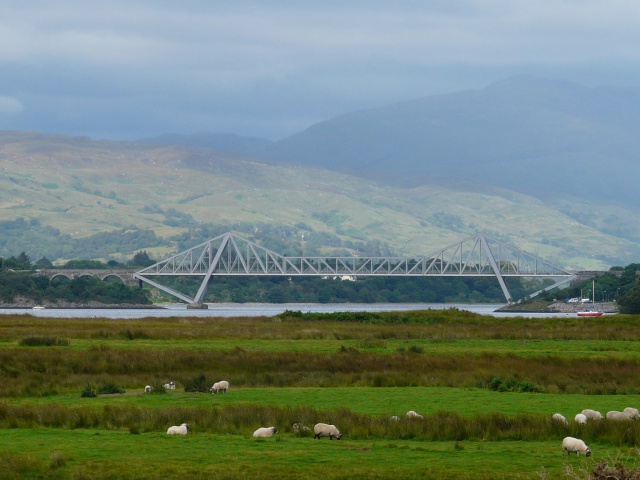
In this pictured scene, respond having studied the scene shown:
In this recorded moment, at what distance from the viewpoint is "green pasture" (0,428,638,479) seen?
1878 cm

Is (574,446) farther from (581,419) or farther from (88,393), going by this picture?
(88,393)

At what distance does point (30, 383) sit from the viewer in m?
31.0

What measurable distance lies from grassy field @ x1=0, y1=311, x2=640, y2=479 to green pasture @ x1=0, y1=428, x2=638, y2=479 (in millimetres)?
35

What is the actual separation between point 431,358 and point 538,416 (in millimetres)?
14211

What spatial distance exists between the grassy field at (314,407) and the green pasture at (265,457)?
0.12 ft

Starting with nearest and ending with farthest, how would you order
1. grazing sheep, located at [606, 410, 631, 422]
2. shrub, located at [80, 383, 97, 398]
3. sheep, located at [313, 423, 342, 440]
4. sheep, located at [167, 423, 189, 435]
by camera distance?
sheep, located at [313, 423, 342, 440] → sheep, located at [167, 423, 189, 435] → grazing sheep, located at [606, 410, 631, 422] → shrub, located at [80, 383, 97, 398]

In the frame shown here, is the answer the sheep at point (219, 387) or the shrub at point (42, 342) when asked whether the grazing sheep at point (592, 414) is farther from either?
the shrub at point (42, 342)

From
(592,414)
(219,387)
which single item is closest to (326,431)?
(592,414)

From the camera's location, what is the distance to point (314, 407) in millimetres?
26281

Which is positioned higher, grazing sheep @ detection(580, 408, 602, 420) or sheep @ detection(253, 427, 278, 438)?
grazing sheep @ detection(580, 408, 602, 420)

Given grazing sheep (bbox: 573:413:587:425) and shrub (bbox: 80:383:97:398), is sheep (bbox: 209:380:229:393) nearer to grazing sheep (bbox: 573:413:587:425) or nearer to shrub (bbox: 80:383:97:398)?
shrub (bbox: 80:383:97:398)

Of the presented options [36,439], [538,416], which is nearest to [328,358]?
[538,416]

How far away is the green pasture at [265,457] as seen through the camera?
1878cm

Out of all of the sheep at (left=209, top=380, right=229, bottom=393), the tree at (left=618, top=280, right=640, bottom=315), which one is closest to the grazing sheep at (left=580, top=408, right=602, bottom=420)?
the sheep at (left=209, top=380, right=229, bottom=393)
